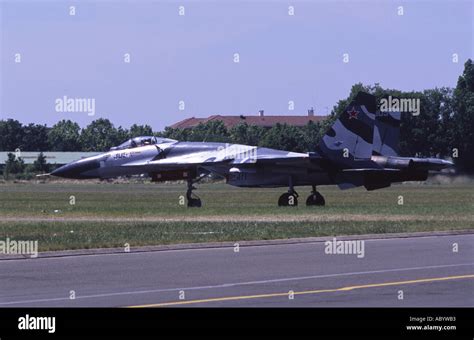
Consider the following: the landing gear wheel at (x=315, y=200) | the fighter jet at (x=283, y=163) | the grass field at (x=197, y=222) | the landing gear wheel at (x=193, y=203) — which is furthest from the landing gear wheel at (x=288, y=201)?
the landing gear wheel at (x=193, y=203)

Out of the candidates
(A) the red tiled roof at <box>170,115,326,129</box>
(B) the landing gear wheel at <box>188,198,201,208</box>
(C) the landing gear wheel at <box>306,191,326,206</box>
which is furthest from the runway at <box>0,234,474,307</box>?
(A) the red tiled roof at <box>170,115,326,129</box>

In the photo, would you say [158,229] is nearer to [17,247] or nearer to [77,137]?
[17,247]

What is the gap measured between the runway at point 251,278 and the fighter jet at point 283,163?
19440 mm

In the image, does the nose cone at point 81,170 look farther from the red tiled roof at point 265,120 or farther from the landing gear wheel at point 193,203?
the red tiled roof at point 265,120

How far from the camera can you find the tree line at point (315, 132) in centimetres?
7806

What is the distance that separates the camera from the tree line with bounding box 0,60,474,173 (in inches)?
3073

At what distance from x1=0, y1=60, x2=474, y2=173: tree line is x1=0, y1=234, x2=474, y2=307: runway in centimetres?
4394

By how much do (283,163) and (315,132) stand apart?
185ft

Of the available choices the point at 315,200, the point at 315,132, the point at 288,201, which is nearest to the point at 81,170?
the point at 288,201

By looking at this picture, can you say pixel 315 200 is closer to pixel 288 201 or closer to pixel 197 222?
pixel 288 201

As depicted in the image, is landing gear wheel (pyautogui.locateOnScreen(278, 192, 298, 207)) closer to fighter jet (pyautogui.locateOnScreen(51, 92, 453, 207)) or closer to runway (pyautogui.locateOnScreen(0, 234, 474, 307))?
fighter jet (pyautogui.locateOnScreen(51, 92, 453, 207))
